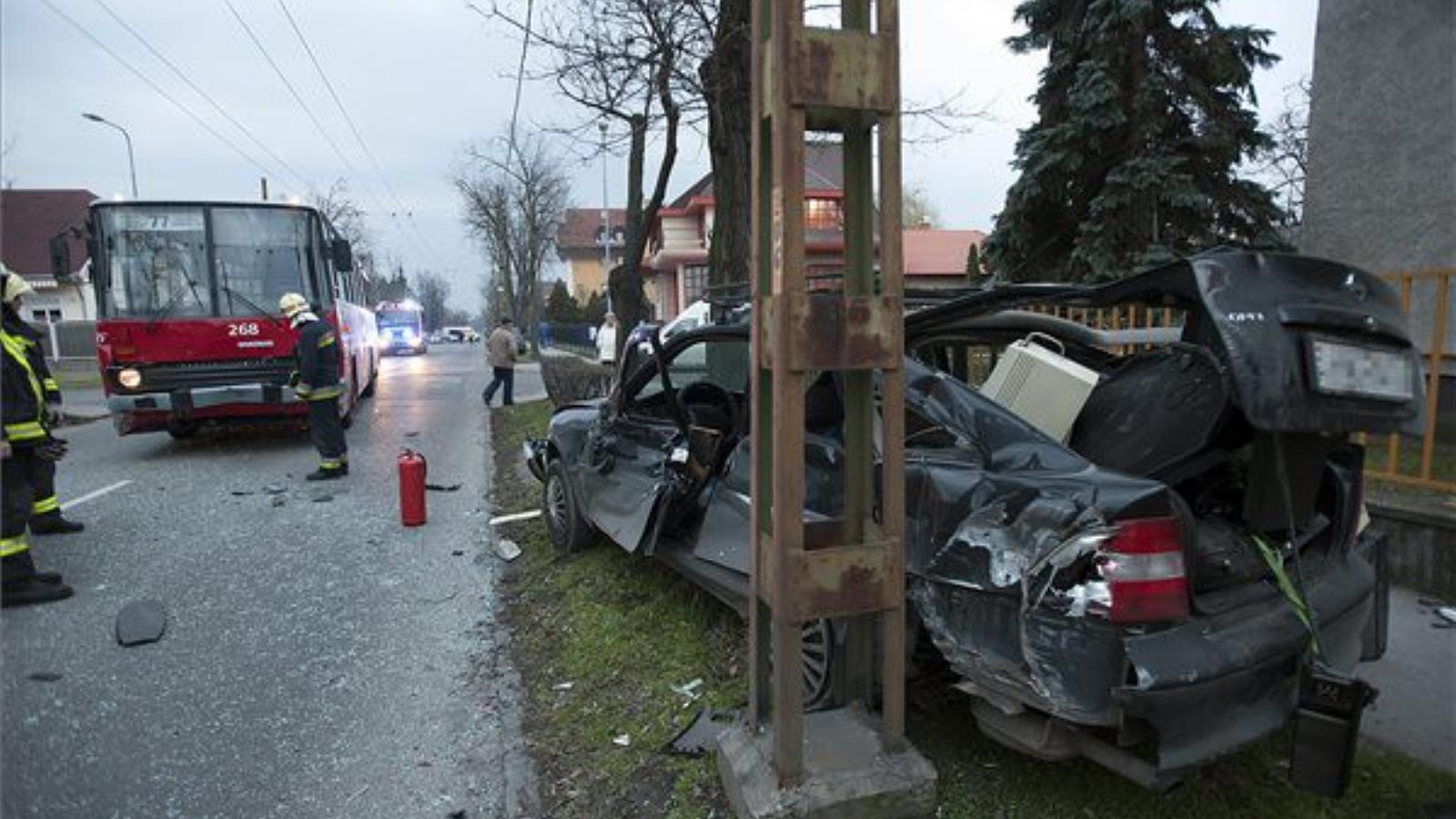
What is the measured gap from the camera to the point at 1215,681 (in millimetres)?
2344

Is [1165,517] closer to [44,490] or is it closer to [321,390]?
[44,490]

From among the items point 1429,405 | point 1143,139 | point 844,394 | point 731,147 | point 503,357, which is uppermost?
point 1143,139

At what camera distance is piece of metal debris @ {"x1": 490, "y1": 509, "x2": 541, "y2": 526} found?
6.98 metres

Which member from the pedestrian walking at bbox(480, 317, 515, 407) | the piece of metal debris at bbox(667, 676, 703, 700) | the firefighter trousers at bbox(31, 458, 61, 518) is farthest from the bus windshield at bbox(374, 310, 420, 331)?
the piece of metal debris at bbox(667, 676, 703, 700)

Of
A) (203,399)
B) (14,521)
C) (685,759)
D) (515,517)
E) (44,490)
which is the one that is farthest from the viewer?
(203,399)

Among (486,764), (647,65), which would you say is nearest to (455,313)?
(647,65)

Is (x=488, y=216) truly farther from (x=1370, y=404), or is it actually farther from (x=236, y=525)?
(x=1370, y=404)

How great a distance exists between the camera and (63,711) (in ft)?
12.3

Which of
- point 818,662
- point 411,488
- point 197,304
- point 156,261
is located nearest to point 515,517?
point 411,488

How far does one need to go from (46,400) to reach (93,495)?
6.93 feet

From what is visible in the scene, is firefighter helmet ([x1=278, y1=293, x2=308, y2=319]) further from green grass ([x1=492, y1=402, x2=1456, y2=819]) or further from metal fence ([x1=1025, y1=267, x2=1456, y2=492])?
metal fence ([x1=1025, y1=267, x2=1456, y2=492])

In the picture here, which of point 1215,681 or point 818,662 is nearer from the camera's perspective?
point 1215,681

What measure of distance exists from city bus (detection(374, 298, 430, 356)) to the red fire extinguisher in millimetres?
39732

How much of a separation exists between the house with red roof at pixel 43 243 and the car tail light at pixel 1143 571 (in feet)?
145
